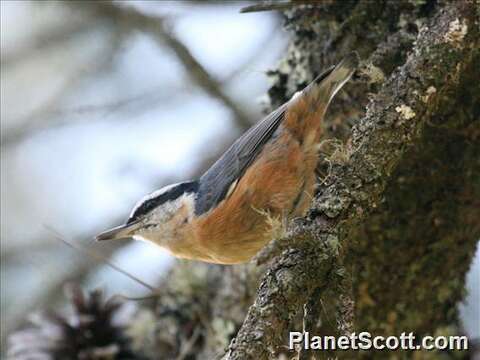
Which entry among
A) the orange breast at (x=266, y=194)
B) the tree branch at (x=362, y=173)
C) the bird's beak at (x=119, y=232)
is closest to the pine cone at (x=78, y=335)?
the bird's beak at (x=119, y=232)

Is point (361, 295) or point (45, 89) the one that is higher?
point (45, 89)

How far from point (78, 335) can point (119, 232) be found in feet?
1.42

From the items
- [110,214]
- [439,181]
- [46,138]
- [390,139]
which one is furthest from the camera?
[46,138]

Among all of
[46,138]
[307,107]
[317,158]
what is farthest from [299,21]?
[46,138]

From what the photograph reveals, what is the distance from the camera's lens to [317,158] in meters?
2.88

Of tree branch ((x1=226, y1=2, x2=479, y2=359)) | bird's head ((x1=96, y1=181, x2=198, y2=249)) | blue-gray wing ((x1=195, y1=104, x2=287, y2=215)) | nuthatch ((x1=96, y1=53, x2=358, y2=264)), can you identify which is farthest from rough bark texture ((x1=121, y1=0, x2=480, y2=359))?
bird's head ((x1=96, y1=181, x2=198, y2=249))

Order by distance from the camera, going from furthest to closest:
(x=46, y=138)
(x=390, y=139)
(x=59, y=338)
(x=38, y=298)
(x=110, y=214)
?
(x=46, y=138) → (x=110, y=214) → (x=38, y=298) → (x=59, y=338) → (x=390, y=139)

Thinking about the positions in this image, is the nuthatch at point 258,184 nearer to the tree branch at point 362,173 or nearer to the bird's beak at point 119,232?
the bird's beak at point 119,232

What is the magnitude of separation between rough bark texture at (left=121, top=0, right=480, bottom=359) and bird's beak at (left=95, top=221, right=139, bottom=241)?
14.9 inches

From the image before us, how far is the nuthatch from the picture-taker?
274 cm

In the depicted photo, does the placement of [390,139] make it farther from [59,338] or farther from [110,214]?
[110,214]

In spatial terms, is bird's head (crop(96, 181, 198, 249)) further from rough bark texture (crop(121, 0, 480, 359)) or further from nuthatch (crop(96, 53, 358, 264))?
rough bark texture (crop(121, 0, 480, 359))

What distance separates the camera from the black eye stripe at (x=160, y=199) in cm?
312

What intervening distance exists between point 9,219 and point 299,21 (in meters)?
2.38
